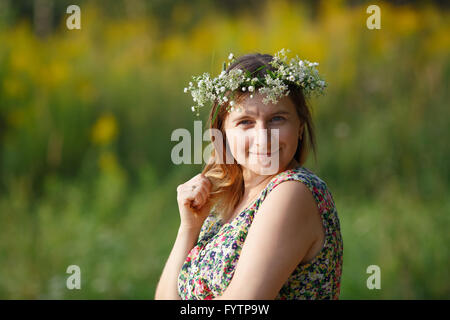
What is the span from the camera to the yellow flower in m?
5.20

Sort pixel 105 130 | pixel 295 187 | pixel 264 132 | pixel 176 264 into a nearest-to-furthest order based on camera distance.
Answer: pixel 295 187
pixel 264 132
pixel 176 264
pixel 105 130

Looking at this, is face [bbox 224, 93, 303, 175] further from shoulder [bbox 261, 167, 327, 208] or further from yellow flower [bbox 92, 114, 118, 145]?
yellow flower [bbox 92, 114, 118, 145]

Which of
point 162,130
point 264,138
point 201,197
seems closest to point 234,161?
point 201,197

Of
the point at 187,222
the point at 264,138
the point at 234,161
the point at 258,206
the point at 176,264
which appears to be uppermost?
the point at 264,138

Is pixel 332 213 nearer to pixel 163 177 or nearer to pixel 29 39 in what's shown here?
A: pixel 163 177

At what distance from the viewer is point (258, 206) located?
1.63 meters

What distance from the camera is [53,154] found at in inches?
201

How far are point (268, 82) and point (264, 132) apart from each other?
0.53 ft

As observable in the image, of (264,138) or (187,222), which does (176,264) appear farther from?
(264,138)

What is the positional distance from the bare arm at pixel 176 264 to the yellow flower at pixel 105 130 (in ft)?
11.4

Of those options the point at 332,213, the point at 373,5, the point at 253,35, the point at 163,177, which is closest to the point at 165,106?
the point at 163,177

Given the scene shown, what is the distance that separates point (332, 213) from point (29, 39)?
15.4 feet

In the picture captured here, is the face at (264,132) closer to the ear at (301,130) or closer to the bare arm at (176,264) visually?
the ear at (301,130)
